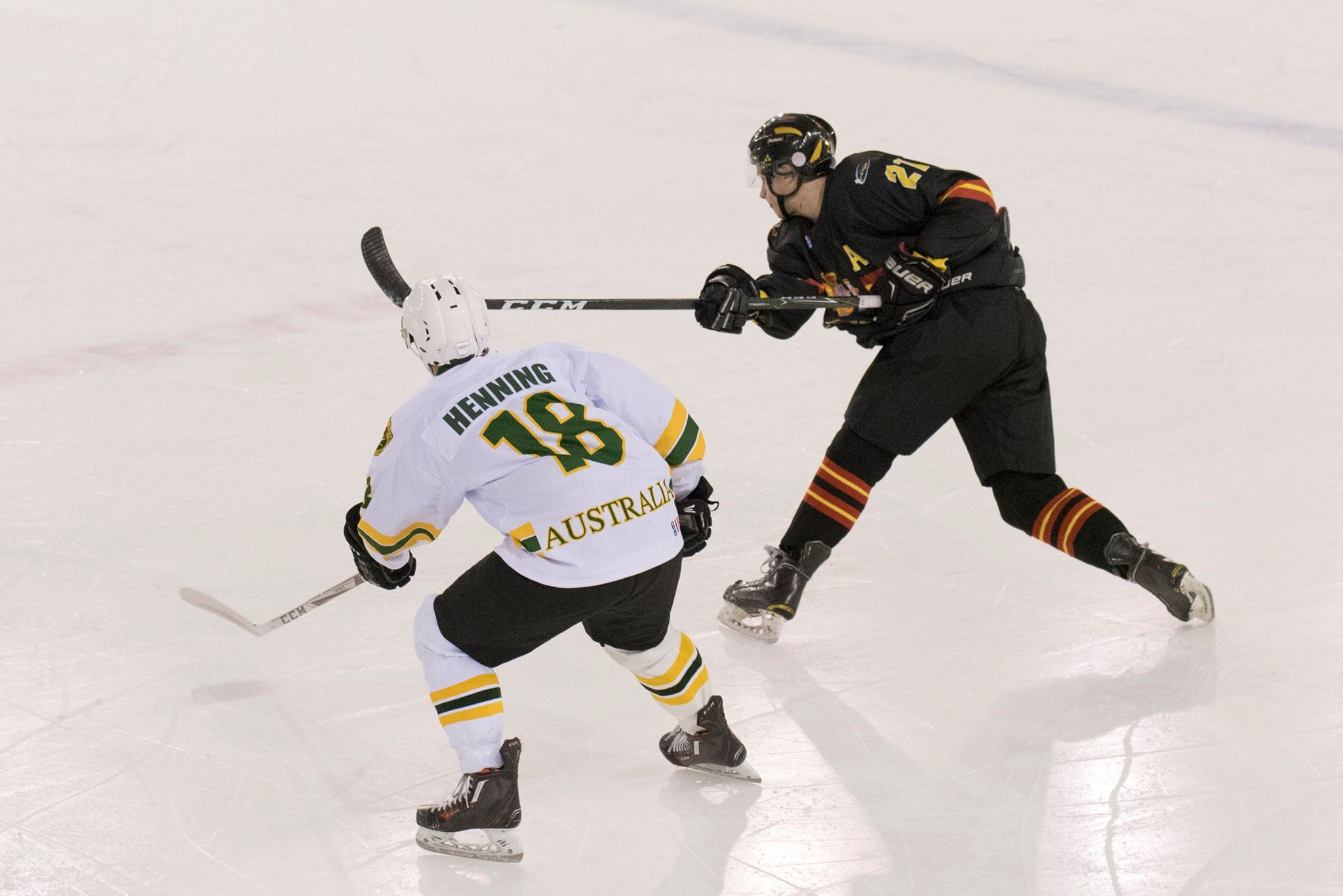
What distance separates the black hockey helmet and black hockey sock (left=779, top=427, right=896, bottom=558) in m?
0.51

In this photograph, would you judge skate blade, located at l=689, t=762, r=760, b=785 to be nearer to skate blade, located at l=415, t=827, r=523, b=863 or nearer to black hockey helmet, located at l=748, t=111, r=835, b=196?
skate blade, located at l=415, t=827, r=523, b=863

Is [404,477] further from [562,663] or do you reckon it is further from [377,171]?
[377,171]

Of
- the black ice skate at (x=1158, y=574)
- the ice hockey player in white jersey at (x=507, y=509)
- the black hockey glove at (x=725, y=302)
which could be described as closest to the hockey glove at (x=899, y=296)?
the black hockey glove at (x=725, y=302)

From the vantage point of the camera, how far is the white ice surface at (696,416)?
2.24 metres

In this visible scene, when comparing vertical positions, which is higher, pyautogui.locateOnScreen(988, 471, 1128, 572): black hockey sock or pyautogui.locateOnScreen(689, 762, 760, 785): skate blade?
pyautogui.locateOnScreen(988, 471, 1128, 572): black hockey sock

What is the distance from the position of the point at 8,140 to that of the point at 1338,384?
4.27 m

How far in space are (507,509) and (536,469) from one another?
0.25 ft

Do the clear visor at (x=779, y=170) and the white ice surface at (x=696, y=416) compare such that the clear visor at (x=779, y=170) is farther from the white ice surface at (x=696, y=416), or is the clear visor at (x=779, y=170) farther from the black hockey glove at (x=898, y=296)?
the white ice surface at (x=696, y=416)

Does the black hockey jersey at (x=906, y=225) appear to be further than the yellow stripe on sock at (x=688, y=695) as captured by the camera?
Yes

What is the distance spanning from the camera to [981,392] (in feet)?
9.30

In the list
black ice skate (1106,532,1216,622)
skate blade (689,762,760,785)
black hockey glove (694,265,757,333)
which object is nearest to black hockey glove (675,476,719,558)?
skate blade (689,762,760,785)

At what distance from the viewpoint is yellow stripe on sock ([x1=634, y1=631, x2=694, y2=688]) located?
232 centimetres

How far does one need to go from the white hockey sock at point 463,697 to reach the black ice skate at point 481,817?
22 millimetres

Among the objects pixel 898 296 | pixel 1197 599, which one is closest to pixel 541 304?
pixel 898 296
